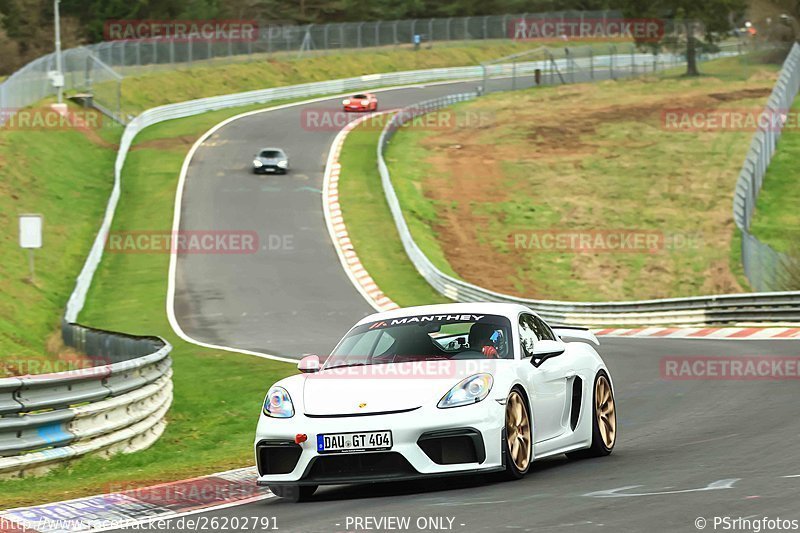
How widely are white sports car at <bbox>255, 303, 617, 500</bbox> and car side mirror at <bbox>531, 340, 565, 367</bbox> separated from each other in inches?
0.4

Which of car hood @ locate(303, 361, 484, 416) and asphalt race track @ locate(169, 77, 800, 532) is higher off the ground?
car hood @ locate(303, 361, 484, 416)

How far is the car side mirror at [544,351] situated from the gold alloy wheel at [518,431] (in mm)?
494

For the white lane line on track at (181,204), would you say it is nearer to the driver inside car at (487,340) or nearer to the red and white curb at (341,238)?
the red and white curb at (341,238)

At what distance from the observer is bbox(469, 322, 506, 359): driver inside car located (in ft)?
32.8

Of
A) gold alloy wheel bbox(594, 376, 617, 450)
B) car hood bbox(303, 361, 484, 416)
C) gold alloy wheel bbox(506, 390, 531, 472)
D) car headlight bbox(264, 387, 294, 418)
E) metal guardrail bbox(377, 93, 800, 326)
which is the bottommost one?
metal guardrail bbox(377, 93, 800, 326)

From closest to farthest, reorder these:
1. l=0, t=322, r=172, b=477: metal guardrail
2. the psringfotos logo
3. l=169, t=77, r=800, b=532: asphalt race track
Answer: l=169, t=77, r=800, b=532: asphalt race track → l=0, t=322, r=172, b=477: metal guardrail → the psringfotos logo

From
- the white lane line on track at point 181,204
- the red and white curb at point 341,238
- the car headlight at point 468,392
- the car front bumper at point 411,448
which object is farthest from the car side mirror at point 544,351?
the red and white curb at point 341,238

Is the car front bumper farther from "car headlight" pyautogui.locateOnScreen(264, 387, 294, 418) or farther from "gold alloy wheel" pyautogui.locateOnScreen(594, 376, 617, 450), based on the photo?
"gold alloy wheel" pyautogui.locateOnScreen(594, 376, 617, 450)

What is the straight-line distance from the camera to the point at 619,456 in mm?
10867

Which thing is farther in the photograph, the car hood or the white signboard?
the white signboard

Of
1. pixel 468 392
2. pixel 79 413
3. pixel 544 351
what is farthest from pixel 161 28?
pixel 468 392

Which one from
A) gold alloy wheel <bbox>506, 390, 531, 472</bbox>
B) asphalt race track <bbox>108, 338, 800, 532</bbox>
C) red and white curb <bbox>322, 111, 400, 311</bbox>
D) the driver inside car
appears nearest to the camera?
asphalt race track <bbox>108, 338, 800, 532</bbox>

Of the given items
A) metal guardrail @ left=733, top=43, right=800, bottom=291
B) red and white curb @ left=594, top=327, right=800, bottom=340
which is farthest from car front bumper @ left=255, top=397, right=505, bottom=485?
metal guardrail @ left=733, top=43, right=800, bottom=291

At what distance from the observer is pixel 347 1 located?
111 meters
